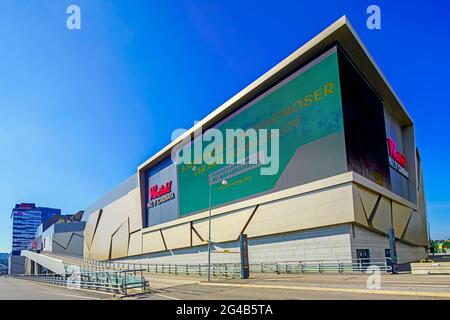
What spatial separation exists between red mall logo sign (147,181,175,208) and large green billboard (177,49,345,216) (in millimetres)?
12911

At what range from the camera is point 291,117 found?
34906 mm

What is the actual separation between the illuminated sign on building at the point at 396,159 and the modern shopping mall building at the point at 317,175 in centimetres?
19

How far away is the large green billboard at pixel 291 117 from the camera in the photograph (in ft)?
104

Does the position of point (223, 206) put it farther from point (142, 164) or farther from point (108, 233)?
point (108, 233)

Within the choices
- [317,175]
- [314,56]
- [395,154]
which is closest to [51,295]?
[317,175]

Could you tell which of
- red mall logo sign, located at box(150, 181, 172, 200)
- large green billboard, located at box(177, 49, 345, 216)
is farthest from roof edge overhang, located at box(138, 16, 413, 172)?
red mall logo sign, located at box(150, 181, 172, 200)

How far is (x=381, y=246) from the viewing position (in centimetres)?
3309

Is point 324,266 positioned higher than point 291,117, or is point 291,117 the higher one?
point 291,117

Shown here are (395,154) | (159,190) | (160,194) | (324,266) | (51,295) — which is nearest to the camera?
(51,295)

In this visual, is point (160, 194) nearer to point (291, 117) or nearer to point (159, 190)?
point (159, 190)

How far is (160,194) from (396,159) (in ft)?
117

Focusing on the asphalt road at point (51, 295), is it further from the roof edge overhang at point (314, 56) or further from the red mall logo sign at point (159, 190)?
the red mall logo sign at point (159, 190)

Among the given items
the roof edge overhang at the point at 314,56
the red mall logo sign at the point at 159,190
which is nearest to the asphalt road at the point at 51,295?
the roof edge overhang at the point at 314,56

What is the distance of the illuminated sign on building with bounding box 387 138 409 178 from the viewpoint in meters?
43.0
